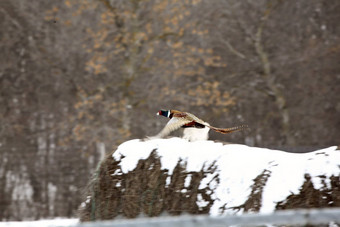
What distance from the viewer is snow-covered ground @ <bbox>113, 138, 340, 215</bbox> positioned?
482cm

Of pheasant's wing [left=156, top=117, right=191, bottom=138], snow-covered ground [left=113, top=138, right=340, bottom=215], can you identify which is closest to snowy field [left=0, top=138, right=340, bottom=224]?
snow-covered ground [left=113, top=138, right=340, bottom=215]

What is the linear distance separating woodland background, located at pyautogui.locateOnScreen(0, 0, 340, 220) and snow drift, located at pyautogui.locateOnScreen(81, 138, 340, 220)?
13471mm

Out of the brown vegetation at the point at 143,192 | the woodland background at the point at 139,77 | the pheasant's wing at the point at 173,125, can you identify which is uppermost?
the woodland background at the point at 139,77

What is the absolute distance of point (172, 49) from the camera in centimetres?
2041

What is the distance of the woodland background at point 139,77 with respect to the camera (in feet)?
66.3

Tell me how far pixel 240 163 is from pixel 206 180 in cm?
31

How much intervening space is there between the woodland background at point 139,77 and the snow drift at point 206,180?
13471 mm

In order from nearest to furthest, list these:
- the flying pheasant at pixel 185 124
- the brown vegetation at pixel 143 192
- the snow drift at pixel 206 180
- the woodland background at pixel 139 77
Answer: the snow drift at pixel 206 180
the brown vegetation at pixel 143 192
the flying pheasant at pixel 185 124
the woodland background at pixel 139 77

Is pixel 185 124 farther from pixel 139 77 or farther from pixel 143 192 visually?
pixel 139 77

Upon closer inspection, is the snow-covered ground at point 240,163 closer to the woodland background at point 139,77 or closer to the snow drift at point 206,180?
the snow drift at point 206,180

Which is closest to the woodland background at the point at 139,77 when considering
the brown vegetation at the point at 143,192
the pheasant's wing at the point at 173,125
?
the pheasant's wing at the point at 173,125

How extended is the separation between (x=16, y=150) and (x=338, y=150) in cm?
1926

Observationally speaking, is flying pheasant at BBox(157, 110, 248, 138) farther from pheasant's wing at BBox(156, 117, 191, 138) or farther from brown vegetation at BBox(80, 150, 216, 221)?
brown vegetation at BBox(80, 150, 216, 221)

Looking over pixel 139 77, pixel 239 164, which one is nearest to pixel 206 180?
pixel 239 164
